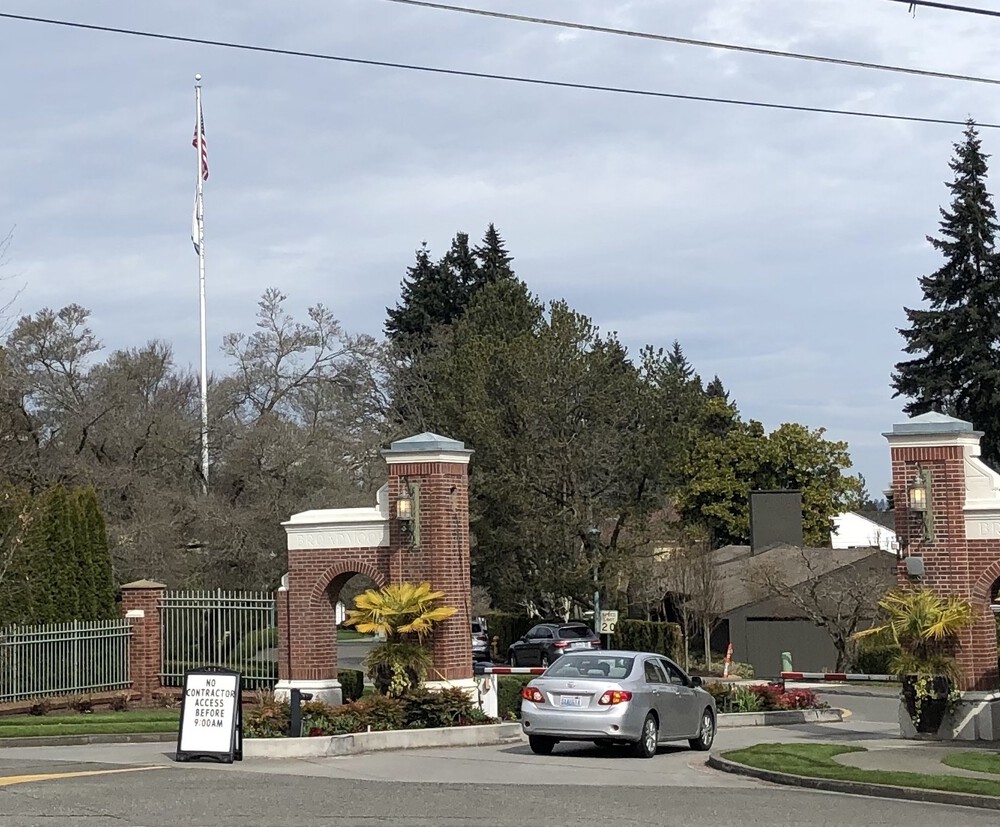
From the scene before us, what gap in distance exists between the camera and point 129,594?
95.9 feet

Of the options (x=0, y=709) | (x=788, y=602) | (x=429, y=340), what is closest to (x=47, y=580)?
(x=0, y=709)

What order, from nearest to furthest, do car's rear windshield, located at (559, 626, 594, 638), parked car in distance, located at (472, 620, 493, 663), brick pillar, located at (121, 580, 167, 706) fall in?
brick pillar, located at (121, 580, 167, 706) < car's rear windshield, located at (559, 626, 594, 638) < parked car in distance, located at (472, 620, 493, 663)

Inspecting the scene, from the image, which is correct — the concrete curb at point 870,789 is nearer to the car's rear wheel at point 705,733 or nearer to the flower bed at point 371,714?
the car's rear wheel at point 705,733

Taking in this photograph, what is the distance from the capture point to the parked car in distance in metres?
50.9

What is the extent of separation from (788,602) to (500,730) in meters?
29.4

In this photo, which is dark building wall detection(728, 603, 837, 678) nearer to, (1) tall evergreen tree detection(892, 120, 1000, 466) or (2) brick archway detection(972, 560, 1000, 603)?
(1) tall evergreen tree detection(892, 120, 1000, 466)

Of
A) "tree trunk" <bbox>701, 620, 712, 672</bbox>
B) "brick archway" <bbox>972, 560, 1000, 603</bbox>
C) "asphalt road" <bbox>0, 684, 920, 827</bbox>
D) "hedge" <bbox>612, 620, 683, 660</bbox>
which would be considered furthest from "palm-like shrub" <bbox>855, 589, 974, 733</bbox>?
"hedge" <bbox>612, 620, 683, 660</bbox>

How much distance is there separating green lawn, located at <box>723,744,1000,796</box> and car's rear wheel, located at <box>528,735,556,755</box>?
2441 millimetres

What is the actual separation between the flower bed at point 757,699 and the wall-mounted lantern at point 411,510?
7.11 m

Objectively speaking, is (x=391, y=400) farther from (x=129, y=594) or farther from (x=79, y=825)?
(x=79, y=825)

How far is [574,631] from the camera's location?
4588cm

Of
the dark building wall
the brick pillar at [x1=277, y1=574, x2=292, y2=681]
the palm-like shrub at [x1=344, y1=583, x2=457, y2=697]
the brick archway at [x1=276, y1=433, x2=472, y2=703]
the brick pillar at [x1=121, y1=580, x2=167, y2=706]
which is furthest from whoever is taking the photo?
the dark building wall

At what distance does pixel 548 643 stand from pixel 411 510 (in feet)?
68.6

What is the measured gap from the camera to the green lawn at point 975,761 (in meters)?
17.2
